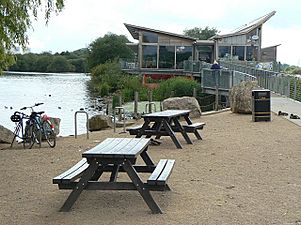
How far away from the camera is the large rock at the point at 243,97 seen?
63.4 feet

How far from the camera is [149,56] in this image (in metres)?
57.0

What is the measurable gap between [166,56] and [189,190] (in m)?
49.7

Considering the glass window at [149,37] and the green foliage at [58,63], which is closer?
the glass window at [149,37]

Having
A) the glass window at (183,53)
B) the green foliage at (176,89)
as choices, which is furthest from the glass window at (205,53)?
the green foliage at (176,89)

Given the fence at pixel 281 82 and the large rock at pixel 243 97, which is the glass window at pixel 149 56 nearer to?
the fence at pixel 281 82

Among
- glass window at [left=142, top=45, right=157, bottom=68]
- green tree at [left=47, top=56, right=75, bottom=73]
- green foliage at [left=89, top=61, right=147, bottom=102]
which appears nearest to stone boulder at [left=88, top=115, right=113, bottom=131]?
green foliage at [left=89, top=61, right=147, bottom=102]

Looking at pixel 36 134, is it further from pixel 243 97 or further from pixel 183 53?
pixel 183 53

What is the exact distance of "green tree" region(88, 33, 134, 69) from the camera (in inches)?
3113

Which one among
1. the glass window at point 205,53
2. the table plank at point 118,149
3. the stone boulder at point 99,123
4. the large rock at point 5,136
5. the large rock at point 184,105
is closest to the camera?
the table plank at point 118,149

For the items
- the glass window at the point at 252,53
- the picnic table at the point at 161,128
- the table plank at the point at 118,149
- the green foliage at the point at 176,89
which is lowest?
the green foliage at the point at 176,89

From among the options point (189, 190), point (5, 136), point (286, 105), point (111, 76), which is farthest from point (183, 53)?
point (189, 190)

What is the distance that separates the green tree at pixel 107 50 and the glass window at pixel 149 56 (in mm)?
20919

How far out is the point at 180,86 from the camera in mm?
38938

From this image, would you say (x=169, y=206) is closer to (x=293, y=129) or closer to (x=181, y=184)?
(x=181, y=184)
